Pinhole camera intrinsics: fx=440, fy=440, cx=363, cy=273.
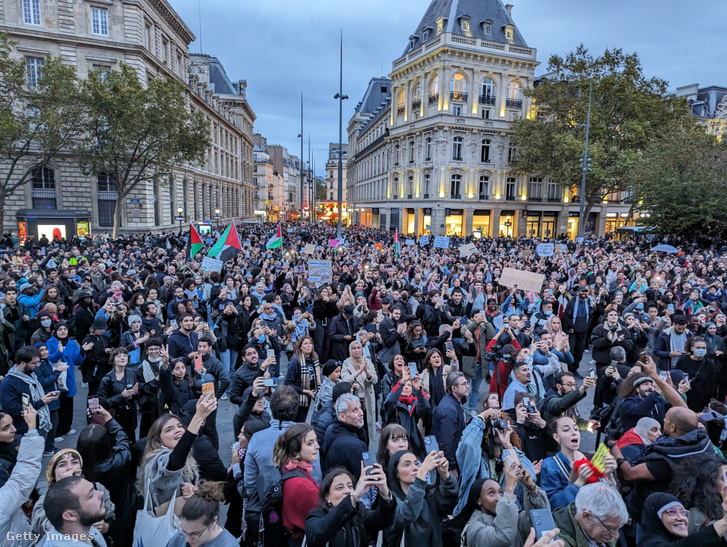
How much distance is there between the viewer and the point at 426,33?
4441 centimetres

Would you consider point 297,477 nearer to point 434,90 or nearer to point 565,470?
point 565,470

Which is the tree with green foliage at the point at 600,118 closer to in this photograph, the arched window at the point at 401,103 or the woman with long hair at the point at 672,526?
the arched window at the point at 401,103

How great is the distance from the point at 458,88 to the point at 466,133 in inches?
164

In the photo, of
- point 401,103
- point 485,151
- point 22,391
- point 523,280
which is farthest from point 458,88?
point 22,391

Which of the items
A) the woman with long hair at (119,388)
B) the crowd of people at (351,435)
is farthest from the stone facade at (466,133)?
the woman with long hair at (119,388)

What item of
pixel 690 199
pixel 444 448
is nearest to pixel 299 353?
pixel 444 448

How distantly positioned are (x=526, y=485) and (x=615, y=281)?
1318cm

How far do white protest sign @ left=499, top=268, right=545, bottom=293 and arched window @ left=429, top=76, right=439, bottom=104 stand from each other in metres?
34.9

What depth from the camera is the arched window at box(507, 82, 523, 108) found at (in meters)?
42.6

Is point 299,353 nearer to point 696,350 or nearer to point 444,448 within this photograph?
point 444,448

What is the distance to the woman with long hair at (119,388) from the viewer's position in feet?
16.7

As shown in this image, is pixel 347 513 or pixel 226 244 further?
pixel 226 244

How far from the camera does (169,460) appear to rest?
130 inches

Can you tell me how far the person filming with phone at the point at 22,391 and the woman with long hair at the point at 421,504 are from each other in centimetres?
394
